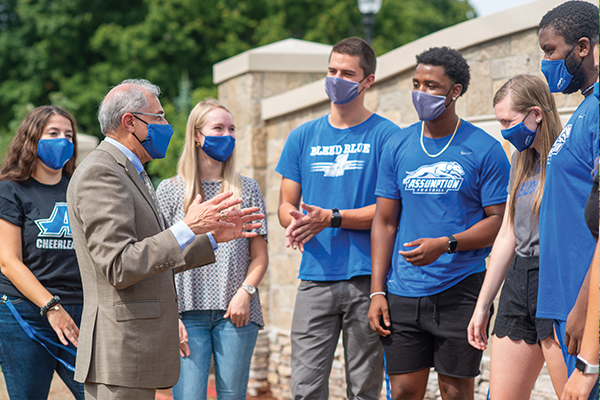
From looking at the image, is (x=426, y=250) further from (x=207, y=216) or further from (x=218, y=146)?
(x=218, y=146)

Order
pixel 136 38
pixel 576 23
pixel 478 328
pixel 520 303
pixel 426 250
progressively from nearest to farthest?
pixel 576 23 < pixel 520 303 < pixel 478 328 < pixel 426 250 < pixel 136 38

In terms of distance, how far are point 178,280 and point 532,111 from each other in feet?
7.38

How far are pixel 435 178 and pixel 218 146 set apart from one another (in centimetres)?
136

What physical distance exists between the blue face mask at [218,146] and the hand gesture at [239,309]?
0.86 meters

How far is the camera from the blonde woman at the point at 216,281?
3.85 metres

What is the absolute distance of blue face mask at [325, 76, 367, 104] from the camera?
4048mm

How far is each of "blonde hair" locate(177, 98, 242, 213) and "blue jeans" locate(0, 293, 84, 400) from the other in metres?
1.02

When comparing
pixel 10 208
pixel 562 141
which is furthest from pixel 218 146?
pixel 562 141

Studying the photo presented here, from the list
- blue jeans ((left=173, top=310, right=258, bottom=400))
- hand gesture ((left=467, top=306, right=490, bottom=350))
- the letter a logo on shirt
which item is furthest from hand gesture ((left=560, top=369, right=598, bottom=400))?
the letter a logo on shirt

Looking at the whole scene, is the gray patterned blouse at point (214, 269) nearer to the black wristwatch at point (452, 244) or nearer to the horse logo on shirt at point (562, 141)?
the black wristwatch at point (452, 244)

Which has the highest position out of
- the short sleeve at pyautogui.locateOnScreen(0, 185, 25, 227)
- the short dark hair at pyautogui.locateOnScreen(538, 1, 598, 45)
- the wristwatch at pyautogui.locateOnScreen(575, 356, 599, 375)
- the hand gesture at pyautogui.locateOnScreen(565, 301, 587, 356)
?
the short dark hair at pyautogui.locateOnScreen(538, 1, 598, 45)

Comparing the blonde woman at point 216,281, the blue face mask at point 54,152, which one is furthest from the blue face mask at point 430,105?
the blue face mask at point 54,152

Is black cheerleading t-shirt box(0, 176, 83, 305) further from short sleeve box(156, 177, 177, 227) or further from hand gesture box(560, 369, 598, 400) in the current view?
hand gesture box(560, 369, 598, 400)

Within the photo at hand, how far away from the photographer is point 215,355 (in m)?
3.91
